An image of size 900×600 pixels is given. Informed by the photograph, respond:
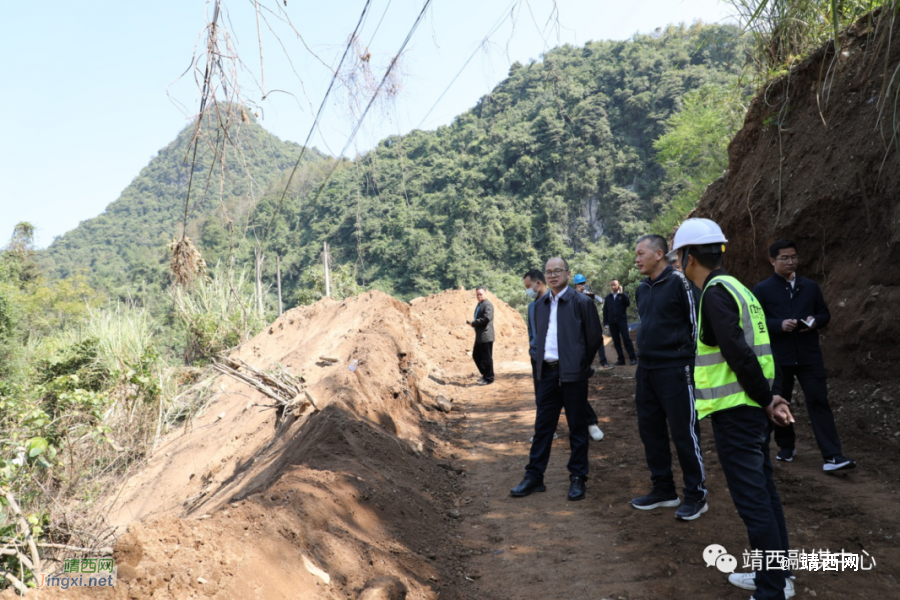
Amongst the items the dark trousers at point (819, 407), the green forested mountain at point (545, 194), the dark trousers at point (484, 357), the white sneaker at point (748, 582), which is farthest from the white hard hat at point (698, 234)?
the green forested mountain at point (545, 194)

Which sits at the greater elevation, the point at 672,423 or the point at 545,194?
the point at 545,194

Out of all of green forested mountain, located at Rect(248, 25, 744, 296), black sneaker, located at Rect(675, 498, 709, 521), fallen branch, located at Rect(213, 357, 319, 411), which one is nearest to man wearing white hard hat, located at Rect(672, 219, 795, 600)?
black sneaker, located at Rect(675, 498, 709, 521)

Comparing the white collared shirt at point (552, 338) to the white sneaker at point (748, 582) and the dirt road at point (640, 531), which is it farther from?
the white sneaker at point (748, 582)

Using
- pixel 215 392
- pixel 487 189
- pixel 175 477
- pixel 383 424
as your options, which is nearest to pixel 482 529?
pixel 383 424

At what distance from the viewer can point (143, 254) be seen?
5706 cm

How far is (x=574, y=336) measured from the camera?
474cm

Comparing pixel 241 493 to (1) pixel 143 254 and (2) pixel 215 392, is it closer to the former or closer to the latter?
(2) pixel 215 392

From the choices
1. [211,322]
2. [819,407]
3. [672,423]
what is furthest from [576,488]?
[211,322]

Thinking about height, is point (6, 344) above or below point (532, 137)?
below

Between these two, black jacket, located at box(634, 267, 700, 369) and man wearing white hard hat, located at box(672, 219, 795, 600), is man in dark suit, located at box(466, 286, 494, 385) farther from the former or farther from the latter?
man wearing white hard hat, located at box(672, 219, 795, 600)

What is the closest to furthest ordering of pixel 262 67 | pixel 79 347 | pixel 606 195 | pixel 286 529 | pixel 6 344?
pixel 262 67 < pixel 286 529 < pixel 79 347 < pixel 6 344 < pixel 606 195

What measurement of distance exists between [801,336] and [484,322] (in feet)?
21.1

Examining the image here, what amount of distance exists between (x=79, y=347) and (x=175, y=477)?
7.25 meters

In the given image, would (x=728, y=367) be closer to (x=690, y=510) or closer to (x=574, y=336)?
(x=690, y=510)
